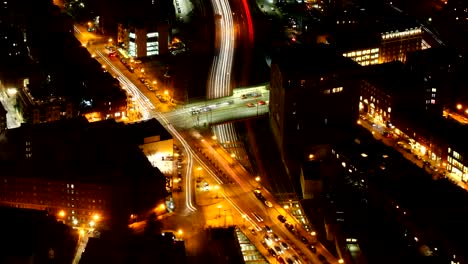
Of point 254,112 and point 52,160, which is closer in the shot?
point 52,160

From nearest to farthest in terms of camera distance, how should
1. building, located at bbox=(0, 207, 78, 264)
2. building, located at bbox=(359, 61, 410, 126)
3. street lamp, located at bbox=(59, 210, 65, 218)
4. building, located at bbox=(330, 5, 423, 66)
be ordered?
building, located at bbox=(0, 207, 78, 264) → street lamp, located at bbox=(59, 210, 65, 218) → building, located at bbox=(359, 61, 410, 126) → building, located at bbox=(330, 5, 423, 66)

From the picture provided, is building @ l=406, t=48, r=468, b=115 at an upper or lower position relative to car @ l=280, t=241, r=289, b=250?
upper

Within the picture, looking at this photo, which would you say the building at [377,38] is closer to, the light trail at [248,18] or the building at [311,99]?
the light trail at [248,18]

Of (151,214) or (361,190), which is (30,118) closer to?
(151,214)

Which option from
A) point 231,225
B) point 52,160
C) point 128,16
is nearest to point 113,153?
point 52,160

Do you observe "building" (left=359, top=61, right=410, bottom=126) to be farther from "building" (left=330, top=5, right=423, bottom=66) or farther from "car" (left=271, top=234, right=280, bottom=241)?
"car" (left=271, top=234, right=280, bottom=241)

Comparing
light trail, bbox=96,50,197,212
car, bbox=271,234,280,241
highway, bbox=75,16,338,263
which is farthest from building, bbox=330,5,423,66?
car, bbox=271,234,280,241

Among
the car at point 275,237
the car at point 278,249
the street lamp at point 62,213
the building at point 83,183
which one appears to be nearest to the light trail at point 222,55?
the building at point 83,183
